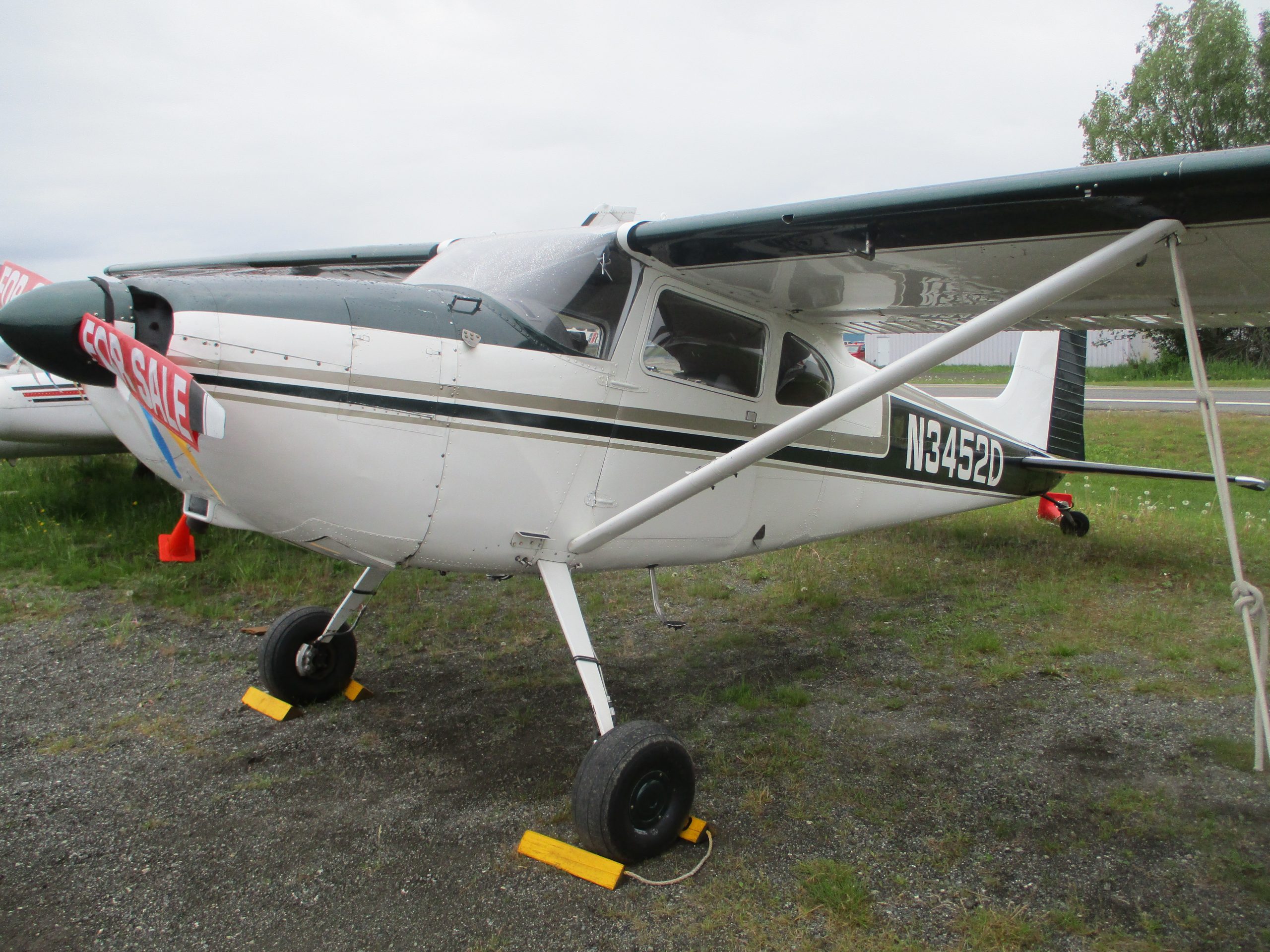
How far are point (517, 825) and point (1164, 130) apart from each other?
34515mm

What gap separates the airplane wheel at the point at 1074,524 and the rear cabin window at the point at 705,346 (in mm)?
5057

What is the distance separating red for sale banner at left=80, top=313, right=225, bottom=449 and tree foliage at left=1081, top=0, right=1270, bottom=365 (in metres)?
30.5

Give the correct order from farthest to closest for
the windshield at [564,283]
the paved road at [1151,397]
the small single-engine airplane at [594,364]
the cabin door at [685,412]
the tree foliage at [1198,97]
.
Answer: the tree foliage at [1198,97] → the paved road at [1151,397] → the cabin door at [685,412] → the windshield at [564,283] → the small single-engine airplane at [594,364]

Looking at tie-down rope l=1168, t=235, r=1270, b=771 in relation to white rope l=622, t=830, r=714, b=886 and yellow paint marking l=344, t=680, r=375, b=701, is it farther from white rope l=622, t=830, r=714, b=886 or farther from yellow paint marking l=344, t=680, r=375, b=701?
yellow paint marking l=344, t=680, r=375, b=701

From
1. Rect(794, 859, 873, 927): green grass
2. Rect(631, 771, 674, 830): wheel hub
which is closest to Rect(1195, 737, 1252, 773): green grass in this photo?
Rect(794, 859, 873, 927): green grass

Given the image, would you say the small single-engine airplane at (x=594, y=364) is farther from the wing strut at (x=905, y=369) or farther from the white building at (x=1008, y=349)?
the white building at (x=1008, y=349)

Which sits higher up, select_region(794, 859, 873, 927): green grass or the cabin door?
the cabin door

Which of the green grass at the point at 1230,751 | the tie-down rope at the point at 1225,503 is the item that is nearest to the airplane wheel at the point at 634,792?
the tie-down rope at the point at 1225,503

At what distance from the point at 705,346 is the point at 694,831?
2137 millimetres

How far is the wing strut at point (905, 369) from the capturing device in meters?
2.86

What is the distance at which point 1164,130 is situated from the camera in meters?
28.6

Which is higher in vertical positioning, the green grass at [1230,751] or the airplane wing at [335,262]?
the airplane wing at [335,262]

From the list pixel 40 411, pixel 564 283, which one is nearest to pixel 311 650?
pixel 564 283

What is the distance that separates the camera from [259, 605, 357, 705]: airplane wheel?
13.9 ft
